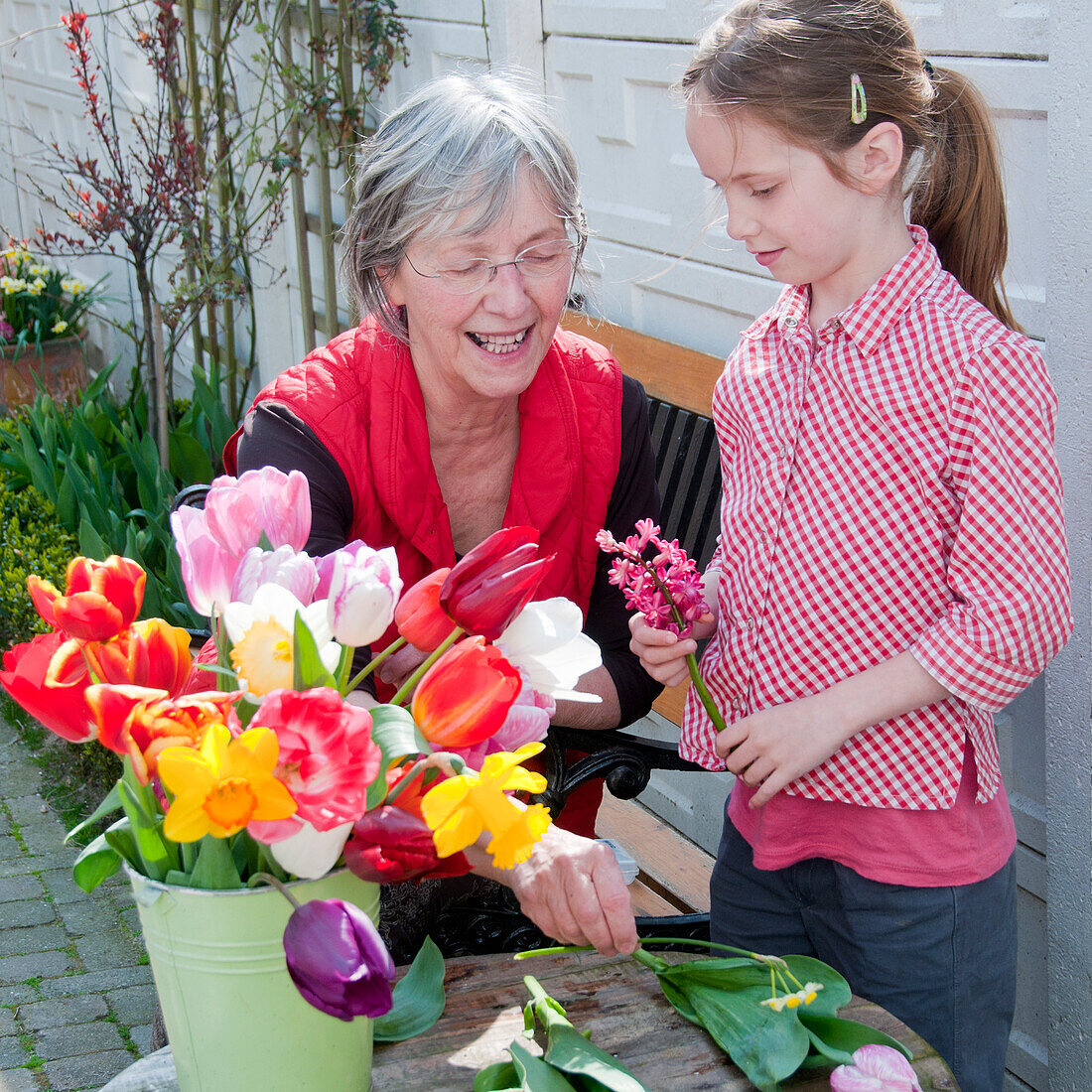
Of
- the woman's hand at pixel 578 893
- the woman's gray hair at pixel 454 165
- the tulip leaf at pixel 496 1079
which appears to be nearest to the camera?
the tulip leaf at pixel 496 1079

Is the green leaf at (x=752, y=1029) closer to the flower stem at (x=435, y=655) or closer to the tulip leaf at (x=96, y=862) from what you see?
the flower stem at (x=435, y=655)

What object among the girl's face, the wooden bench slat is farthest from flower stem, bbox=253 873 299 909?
the wooden bench slat

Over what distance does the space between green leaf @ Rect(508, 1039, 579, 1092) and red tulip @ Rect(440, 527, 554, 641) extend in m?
0.40

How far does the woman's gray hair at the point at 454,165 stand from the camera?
1.72 m

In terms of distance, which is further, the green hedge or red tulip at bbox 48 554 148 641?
the green hedge

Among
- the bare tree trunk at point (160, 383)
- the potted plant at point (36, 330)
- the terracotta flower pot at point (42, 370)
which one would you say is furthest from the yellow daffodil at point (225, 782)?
the potted plant at point (36, 330)

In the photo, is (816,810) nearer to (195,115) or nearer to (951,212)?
(951,212)

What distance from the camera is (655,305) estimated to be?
3.15 metres

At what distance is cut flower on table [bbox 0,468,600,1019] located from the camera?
33.6 inches

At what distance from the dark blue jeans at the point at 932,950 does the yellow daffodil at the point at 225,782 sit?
0.96 meters

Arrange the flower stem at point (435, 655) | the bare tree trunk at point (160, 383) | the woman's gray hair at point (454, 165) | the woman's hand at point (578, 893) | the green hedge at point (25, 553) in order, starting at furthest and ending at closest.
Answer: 1. the bare tree trunk at point (160, 383)
2. the green hedge at point (25, 553)
3. the woman's gray hair at point (454, 165)
4. the woman's hand at point (578, 893)
5. the flower stem at point (435, 655)

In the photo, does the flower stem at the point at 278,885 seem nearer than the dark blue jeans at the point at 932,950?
Yes

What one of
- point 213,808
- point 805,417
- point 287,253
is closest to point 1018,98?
point 805,417

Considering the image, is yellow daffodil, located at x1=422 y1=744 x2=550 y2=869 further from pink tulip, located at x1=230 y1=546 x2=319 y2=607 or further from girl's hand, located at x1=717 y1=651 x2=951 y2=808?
girl's hand, located at x1=717 y1=651 x2=951 y2=808
